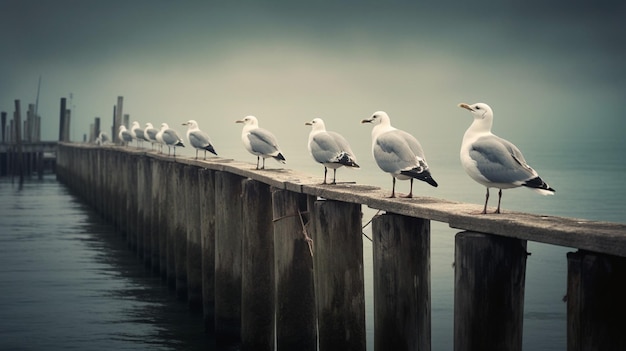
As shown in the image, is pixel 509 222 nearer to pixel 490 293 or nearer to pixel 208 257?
pixel 490 293

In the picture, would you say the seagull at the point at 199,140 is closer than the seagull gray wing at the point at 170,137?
Yes

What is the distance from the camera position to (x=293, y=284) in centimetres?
1043

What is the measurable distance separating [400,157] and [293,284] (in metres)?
2.08

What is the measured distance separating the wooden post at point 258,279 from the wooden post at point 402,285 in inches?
161

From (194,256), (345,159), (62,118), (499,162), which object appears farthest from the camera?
(62,118)

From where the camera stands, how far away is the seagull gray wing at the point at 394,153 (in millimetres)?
9031

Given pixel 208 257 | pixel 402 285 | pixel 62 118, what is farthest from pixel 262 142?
pixel 62 118

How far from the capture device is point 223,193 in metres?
13.7

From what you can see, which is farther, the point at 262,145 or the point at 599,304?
the point at 262,145

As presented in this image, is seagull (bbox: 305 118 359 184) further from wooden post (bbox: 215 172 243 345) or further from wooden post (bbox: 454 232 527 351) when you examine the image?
wooden post (bbox: 454 232 527 351)

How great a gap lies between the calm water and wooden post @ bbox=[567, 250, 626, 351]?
29.4ft

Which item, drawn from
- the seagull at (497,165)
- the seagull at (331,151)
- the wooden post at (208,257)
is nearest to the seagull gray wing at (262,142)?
the wooden post at (208,257)

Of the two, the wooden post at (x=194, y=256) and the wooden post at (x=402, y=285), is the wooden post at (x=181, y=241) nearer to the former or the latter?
the wooden post at (x=194, y=256)

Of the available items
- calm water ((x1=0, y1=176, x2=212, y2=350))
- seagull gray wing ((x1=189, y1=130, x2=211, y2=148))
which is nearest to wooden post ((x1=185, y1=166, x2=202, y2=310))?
calm water ((x1=0, y1=176, x2=212, y2=350))
